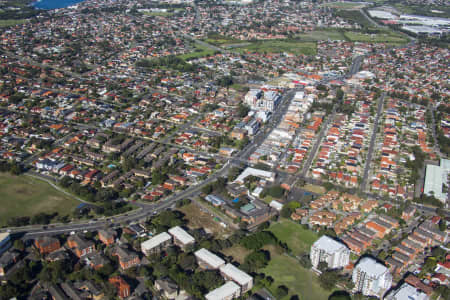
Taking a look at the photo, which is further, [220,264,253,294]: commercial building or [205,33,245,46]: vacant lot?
[205,33,245,46]: vacant lot

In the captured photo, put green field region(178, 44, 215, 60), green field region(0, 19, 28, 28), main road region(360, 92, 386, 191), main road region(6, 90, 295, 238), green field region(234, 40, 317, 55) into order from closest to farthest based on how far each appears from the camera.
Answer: main road region(6, 90, 295, 238) < main road region(360, 92, 386, 191) < green field region(178, 44, 215, 60) < green field region(234, 40, 317, 55) < green field region(0, 19, 28, 28)

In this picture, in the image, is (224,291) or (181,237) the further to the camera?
(181,237)

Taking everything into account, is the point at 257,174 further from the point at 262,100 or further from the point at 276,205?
the point at 262,100

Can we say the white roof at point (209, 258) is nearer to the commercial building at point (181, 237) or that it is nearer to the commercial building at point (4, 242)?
the commercial building at point (181, 237)

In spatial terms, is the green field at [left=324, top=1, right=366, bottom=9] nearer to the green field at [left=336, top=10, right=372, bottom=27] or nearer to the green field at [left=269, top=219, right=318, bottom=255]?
the green field at [left=336, top=10, right=372, bottom=27]

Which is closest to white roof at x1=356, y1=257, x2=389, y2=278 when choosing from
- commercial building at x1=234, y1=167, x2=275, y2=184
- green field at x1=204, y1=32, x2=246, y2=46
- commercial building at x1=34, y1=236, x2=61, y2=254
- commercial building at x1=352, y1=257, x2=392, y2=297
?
commercial building at x1=352, y1=257, x2=392, y2=297

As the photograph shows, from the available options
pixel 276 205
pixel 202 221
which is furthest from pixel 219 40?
pixel 202 221
